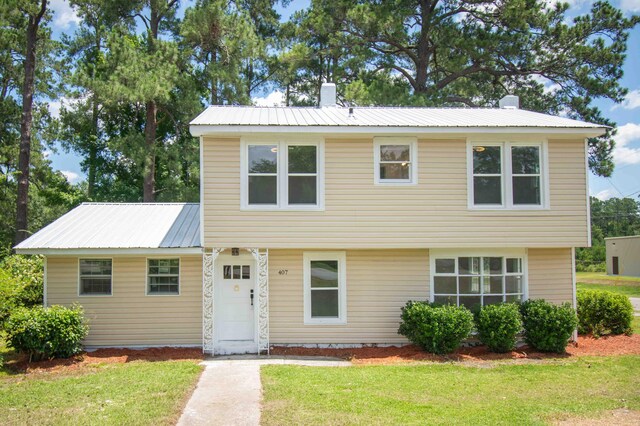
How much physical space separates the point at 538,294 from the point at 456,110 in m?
6.19

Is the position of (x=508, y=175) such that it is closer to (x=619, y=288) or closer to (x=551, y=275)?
(x=551, y=275)

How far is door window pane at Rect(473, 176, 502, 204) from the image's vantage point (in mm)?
12711

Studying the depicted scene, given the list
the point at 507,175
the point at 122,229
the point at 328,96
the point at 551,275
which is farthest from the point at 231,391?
the point at 328,96

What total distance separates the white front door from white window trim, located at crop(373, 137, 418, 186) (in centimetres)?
385

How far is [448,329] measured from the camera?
11.5m

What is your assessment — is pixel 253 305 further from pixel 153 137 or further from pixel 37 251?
pixel 153 137

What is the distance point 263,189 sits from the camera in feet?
40.5

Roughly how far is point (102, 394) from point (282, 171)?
623cm

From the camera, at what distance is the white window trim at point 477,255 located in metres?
13.0

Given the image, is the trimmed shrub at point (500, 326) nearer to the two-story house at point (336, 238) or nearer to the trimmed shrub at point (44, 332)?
the two-story house at point (336, 238)

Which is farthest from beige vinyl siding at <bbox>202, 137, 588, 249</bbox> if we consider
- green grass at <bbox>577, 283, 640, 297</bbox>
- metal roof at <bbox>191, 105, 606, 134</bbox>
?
green grass at <bbox>577, 283, 640, 297</bbox>

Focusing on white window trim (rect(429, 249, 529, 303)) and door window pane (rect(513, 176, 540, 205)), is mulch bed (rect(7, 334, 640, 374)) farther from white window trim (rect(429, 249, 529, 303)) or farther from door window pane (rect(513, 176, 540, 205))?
door window pane (rect(513, 176, 540, 205))

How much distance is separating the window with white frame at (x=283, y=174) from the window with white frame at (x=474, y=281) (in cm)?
377

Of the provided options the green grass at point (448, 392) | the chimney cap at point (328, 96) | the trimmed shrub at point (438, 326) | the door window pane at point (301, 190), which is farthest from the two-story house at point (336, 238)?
the chimney cap at point (328, 96)
